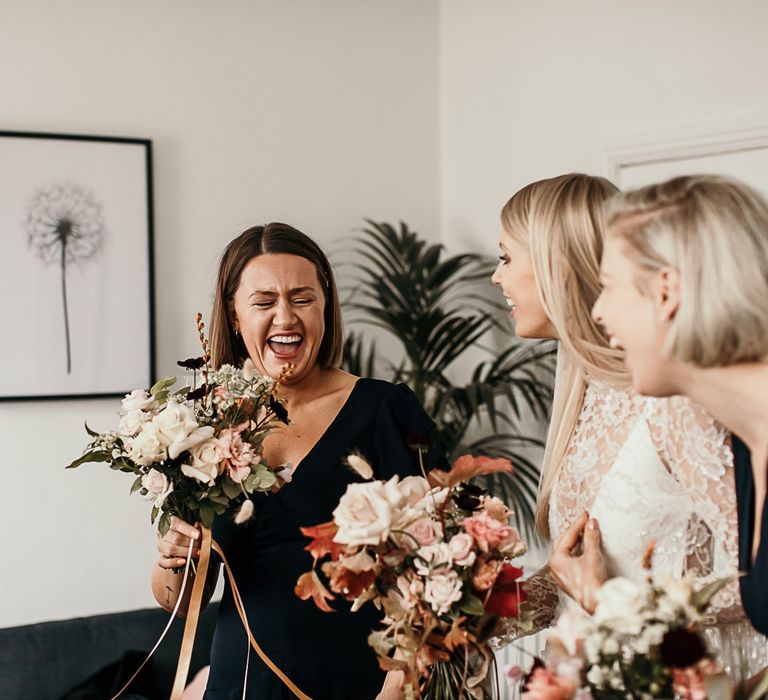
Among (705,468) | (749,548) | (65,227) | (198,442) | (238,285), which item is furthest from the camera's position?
(65,227)

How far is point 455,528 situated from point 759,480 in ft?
1.37

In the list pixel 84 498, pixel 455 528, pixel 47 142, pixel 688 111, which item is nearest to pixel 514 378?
pixel 688 111

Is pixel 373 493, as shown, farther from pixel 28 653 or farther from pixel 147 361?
pixel 147 361

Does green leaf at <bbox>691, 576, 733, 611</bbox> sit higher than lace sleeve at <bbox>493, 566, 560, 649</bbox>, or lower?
higher

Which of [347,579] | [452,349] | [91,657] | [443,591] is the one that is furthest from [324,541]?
[452,349]

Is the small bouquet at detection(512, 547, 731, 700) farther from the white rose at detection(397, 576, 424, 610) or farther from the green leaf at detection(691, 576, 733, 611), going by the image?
the white rose at detection(397, 576, 424, 610)

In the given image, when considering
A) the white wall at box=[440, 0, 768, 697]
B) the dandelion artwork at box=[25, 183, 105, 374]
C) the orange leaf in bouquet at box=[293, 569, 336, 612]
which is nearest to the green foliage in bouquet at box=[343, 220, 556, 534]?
the white wall at box=[440, 0, 768, 697]

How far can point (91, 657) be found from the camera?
338 cm

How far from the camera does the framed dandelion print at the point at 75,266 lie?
3.73 metres

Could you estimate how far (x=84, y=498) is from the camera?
3.87 metres

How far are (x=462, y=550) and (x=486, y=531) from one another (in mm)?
50

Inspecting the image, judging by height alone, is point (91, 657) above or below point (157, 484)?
below

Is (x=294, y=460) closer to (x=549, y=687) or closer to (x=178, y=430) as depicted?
(x=178, y=430)

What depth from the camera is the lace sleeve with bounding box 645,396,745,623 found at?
1.57 metres
